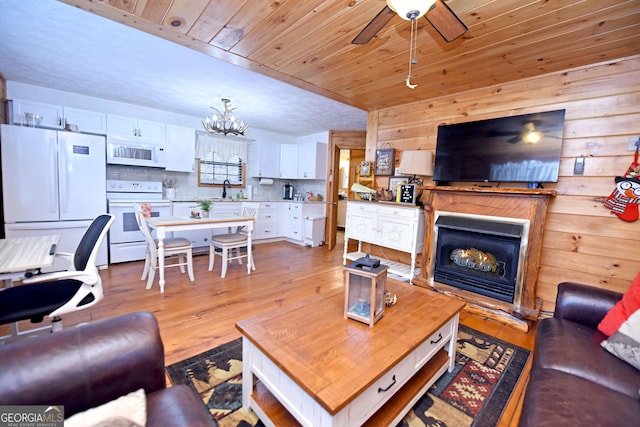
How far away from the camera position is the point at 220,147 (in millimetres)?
5230

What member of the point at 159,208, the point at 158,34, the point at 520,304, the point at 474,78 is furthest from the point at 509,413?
the point at 159,208

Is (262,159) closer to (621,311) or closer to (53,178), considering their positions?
(53,178)

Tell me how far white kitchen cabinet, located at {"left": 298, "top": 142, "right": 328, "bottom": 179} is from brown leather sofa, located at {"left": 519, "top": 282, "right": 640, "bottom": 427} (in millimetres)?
4428

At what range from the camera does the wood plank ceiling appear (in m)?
1.70

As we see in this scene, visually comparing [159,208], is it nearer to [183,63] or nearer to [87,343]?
[183,63]

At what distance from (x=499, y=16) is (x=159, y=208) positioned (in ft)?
14.6

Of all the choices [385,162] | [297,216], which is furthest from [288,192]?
[385,162]

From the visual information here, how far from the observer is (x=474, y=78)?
2.68 meters

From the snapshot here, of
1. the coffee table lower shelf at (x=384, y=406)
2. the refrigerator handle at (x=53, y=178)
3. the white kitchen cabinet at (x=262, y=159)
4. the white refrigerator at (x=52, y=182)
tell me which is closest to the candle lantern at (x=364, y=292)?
the coffee table lower shelf at (x=384, y=406)

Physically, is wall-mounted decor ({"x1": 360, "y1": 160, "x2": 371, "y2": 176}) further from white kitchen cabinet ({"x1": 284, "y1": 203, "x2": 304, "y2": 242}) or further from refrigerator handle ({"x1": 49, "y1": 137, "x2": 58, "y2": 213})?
refrigerator handle ({"x1": 49, "y1": 137, "x2": 58, "y2": 213})

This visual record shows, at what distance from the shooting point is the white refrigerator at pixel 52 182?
9.68ft

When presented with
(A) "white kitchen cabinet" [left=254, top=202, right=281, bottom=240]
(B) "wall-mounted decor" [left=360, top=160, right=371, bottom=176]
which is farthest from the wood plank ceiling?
(A) "white kitchen cabinet" [left=254, top=202, right=281, bottom=240]

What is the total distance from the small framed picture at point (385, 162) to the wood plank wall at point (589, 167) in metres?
1.29

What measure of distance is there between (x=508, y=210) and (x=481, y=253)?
513 millimetres
